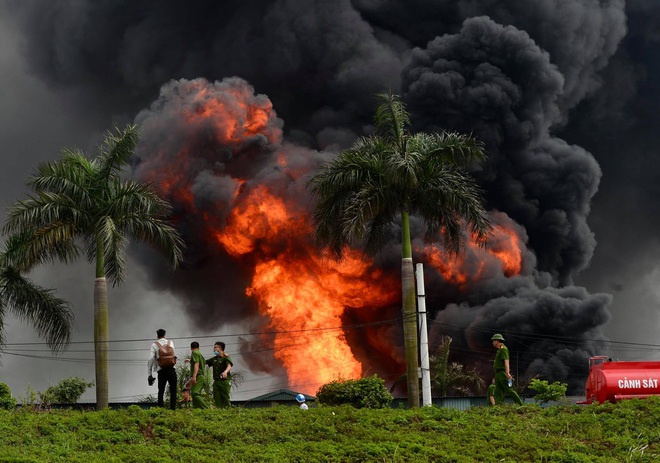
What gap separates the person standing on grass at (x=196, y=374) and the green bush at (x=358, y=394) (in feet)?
17.7

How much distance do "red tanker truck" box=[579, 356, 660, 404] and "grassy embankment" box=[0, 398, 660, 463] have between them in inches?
72.2

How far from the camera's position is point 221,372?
22141mm

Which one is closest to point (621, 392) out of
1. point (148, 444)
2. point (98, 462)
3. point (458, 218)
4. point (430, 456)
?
point (430, 456)

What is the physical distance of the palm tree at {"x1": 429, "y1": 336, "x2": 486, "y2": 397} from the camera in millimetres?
49562

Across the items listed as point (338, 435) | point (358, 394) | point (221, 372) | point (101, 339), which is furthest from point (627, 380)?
point (101, 339)

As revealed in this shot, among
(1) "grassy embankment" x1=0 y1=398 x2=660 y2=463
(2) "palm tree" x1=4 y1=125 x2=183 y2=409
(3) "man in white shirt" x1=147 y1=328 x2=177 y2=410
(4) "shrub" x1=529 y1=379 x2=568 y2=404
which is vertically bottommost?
(1) "grassy embankment" x1=0 y1=398 x2=660 y2=463

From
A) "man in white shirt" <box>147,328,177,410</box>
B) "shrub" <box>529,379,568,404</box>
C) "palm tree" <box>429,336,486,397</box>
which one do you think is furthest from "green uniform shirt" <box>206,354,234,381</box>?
"palm tree" <box>429,336,486,397</box>

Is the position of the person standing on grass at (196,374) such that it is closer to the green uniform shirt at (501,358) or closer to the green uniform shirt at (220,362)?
the green uniform shirt at (220,362)

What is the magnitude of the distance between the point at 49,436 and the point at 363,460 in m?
6.78

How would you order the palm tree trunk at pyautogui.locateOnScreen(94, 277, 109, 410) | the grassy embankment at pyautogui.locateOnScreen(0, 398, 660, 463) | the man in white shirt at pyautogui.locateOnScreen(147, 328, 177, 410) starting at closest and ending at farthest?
the grassy embankment at pyautogui.locateOnScreen(0, 398, 660, 463) → the man in white shirt at pyautogui.locateOnScreen(147, 328, 177, 410) → the palm tree trunk at pyautogui.locateOnScreen(94, 277, 109, 410)

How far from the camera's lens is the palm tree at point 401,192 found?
29547mm

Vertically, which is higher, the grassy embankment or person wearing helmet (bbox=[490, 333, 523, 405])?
person wearing helmet (bbox=[490, 333, 523, 405])

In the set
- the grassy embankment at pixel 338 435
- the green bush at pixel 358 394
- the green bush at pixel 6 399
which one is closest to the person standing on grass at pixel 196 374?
the grassy embankment at pixel 338 435

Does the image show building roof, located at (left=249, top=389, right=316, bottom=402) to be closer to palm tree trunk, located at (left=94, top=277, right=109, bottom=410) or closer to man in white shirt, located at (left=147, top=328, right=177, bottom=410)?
palm tree trunk, located at (left=94, top=277, right=109, bottom=410)
